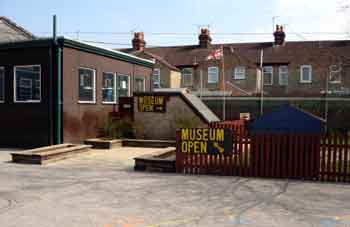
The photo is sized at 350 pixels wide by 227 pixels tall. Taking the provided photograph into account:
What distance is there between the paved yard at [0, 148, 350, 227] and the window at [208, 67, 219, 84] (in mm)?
34737

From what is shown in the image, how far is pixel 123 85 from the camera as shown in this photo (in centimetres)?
2017

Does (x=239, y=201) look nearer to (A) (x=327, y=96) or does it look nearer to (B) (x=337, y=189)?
(B) (x=337, y=189)

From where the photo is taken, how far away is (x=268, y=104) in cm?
2402

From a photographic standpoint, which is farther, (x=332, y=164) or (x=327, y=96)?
(x=327, y=96)

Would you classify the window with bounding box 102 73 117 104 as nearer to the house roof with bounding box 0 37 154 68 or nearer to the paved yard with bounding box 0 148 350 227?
the house roof with bounding box 0 37 154 68

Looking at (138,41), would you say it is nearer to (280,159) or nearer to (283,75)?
(283,75)

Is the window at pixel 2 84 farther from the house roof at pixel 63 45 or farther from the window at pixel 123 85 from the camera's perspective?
the window at pixel 123 85

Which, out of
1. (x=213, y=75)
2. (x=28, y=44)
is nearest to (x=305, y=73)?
(x=213, y=75)

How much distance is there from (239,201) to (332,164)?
129 inches

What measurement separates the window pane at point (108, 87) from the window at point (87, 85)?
869 mm

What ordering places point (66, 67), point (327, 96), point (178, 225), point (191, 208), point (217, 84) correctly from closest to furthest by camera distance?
point (178, 225), point (191, 208), point (66, 67), point (327, 96), point (217, 84)

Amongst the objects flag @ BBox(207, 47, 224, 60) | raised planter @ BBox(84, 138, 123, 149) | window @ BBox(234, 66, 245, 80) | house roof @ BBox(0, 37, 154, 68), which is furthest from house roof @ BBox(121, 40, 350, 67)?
raised planter @ BBox(84, 138, 123, 149)

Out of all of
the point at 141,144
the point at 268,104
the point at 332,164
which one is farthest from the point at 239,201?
the point at 268,104

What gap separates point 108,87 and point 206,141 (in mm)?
10137
